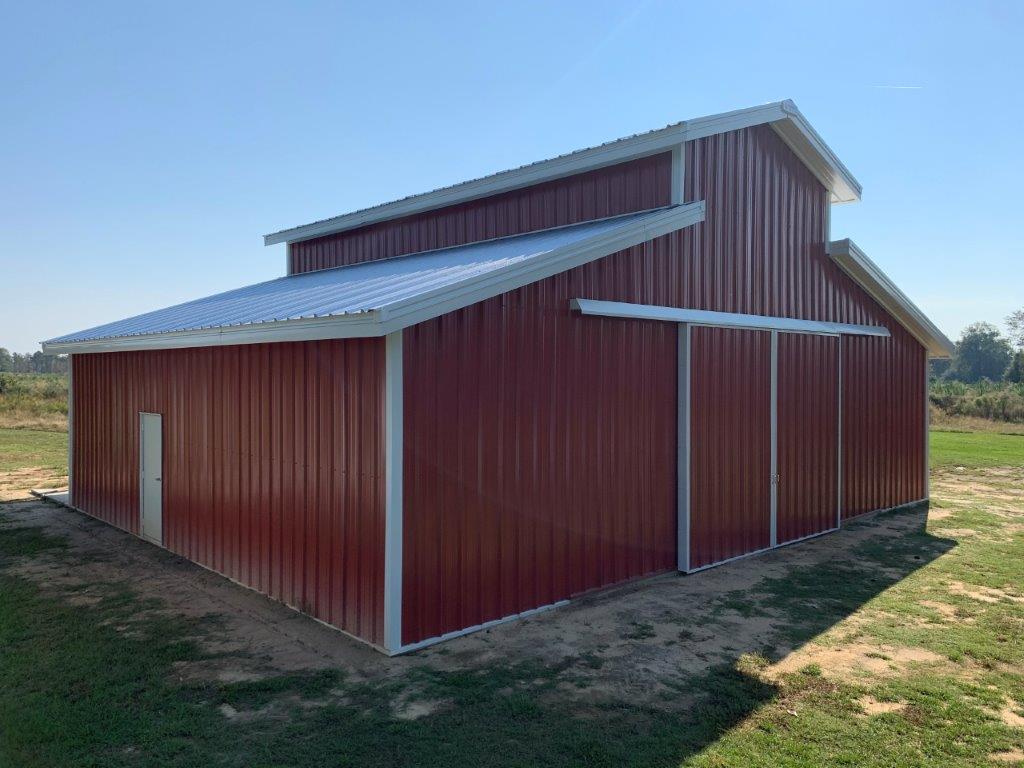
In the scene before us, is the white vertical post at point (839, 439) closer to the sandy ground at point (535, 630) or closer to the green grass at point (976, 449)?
the sandy ground at point (535, 630)

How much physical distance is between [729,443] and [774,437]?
3.64 feet

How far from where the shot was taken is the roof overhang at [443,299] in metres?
5.84

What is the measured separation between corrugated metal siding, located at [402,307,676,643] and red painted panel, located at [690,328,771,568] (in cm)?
46

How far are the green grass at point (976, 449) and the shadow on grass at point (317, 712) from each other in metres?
15.7

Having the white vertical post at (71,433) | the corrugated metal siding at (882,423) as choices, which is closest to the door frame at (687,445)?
the corrugated metal siding at (882,423)

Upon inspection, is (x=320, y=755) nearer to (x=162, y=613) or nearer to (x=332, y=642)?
(x=332, y=642)

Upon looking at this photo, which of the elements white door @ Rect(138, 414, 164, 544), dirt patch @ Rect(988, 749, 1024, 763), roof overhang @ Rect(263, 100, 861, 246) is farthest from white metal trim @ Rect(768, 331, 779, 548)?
white door @ Rect(138, 414, 164, 544)

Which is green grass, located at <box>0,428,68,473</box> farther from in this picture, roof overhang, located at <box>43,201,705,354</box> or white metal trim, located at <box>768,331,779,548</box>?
white metal trim, located at <box>768,331,779,548</box>

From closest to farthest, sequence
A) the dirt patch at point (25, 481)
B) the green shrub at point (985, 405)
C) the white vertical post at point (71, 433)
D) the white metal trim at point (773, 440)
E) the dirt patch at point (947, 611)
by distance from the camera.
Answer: the dirt patch at point (947, 611) → the white metal trim at point (773, 440) → the white vertical post at point (71, 433) → the dirt patch at point (25, 481) → the green shrub at point (985, 405)

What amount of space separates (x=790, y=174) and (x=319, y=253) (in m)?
9.06

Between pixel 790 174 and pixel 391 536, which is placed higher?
pixel 790 174

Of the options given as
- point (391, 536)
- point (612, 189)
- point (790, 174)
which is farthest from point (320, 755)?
point (790, 174)

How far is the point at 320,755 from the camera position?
443 cm

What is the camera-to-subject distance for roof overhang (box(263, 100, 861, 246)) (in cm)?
891
